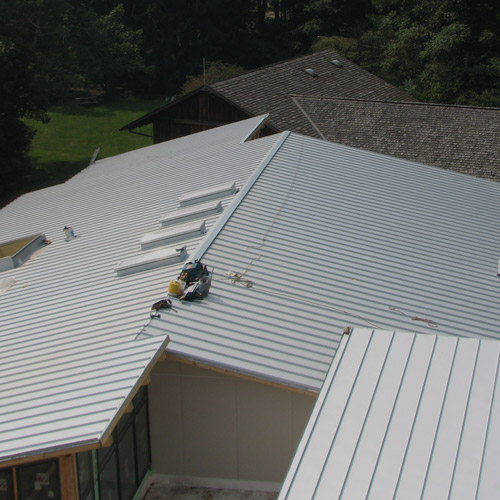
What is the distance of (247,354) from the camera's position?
9.96m

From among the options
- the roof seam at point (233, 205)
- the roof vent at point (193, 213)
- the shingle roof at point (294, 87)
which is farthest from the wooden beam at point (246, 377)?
the shingle roof at point (294, 87)

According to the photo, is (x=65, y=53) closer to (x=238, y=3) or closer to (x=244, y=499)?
(x=238, y=3)

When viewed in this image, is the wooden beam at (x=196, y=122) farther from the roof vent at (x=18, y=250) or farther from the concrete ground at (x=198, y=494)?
the concrete ground at (x=198, y=494)

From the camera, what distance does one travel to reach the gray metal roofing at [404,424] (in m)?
6.76

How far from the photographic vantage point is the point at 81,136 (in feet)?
135

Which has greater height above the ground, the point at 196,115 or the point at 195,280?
the point at 195,280

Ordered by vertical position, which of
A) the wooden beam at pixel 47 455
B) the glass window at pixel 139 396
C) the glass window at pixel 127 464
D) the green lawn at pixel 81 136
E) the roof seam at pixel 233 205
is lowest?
the green lawn at pixel 81 136

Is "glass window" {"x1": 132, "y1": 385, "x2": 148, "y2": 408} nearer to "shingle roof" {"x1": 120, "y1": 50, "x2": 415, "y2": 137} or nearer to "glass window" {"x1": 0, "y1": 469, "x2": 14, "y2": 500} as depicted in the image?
"glass window" {"x1": 0, "y1": 469, "x2": 14, "y2": 500}

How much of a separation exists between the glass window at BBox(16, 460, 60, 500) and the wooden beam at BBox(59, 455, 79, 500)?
0.10 m

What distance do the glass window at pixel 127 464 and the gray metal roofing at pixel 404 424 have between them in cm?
311

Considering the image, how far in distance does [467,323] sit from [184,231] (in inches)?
215

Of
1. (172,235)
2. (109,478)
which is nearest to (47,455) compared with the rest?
(109,478)

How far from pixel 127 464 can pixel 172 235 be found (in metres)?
4.85

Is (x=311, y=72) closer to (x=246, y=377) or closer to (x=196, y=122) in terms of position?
(x=196, y=122)
